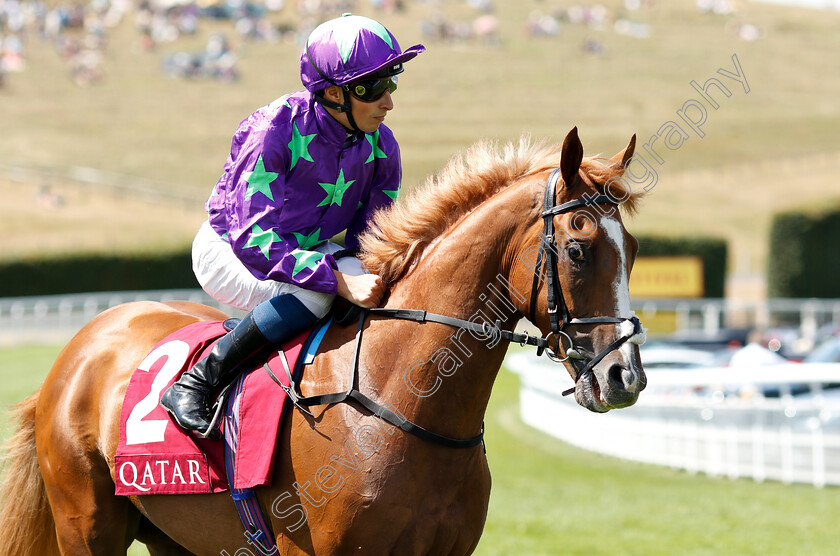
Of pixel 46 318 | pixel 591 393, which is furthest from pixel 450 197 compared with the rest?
pixel 46 318

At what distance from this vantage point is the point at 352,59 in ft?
8.96

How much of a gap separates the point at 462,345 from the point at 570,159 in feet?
1.98

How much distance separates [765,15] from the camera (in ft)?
237

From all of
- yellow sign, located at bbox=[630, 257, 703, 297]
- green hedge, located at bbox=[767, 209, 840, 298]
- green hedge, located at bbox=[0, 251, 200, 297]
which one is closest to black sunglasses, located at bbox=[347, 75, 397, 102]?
yellow sign, located at bbox=[630, 257, 703, 297]

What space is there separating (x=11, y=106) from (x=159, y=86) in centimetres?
796

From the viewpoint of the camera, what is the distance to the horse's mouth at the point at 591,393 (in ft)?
7.74

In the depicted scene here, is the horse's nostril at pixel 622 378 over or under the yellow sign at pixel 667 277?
over

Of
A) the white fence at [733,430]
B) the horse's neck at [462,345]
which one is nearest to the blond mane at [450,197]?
the horse's neck at [462,345]

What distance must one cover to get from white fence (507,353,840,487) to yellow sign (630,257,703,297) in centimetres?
1080

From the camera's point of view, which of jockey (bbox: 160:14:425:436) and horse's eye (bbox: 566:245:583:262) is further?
jockey (bbox: 160:14:425:436)

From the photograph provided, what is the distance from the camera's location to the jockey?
8.90 feet

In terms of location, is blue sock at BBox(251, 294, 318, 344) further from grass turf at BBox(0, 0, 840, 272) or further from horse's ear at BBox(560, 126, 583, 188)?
grass turf at BBox(0, 0, 840, 272)

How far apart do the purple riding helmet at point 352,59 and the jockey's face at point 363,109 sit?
13mm

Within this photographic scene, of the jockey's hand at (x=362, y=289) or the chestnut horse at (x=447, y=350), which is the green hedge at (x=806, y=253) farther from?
the jockey's hand at (x=362, y=289)
